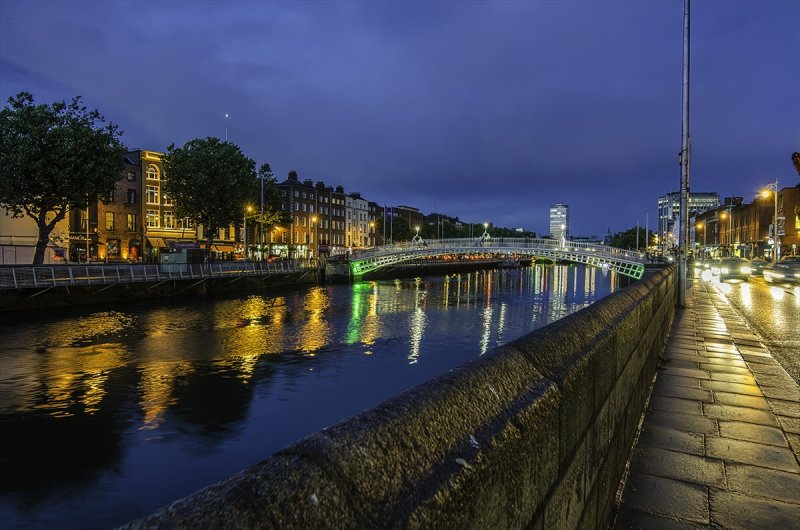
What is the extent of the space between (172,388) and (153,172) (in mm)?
54585

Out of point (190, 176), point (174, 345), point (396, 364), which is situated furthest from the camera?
point (190, 176)

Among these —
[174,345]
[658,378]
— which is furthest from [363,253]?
[658,378]

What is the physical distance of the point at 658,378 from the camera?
23.4 feet

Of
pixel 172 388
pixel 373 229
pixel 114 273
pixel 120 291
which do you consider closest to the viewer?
pixel 172 388

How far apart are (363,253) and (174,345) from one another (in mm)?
43887

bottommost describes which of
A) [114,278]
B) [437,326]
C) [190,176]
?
[437,326]

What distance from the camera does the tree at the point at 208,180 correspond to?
50812mm

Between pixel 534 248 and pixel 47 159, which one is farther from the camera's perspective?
pixel 534 248

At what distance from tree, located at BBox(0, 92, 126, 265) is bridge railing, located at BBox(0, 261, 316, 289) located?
16.0ft

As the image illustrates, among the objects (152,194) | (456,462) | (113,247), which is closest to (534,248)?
(152,194)

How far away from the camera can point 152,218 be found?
6141 centimetres

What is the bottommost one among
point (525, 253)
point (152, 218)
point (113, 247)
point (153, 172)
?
point (525, 253)

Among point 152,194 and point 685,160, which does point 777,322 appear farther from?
point 152,194

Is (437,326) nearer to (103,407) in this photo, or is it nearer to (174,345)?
(174,345)
